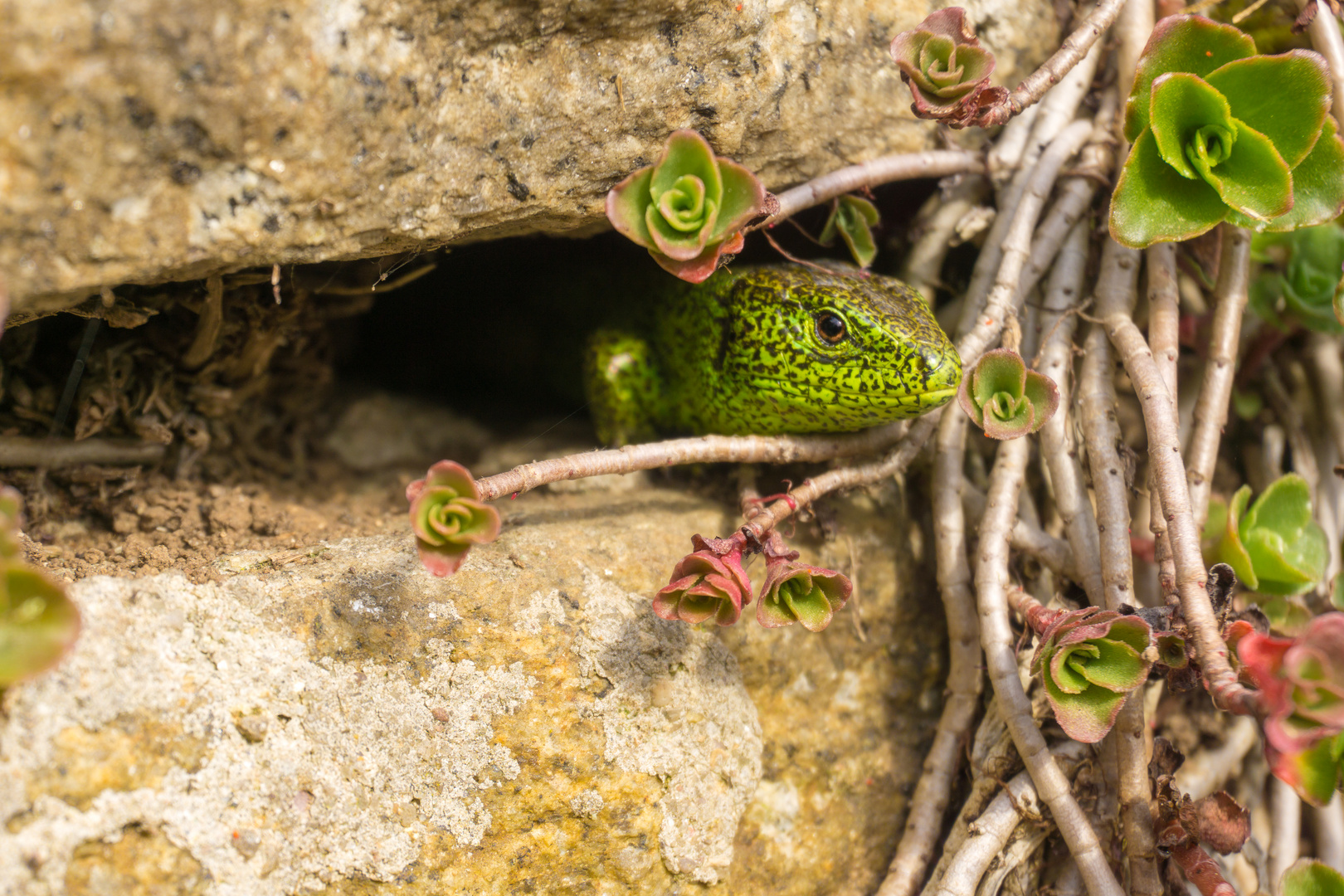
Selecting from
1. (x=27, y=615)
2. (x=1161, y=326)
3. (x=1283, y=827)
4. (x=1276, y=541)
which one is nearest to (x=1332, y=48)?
(x=1161, y=326)

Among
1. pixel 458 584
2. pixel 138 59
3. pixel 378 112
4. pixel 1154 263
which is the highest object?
pixel 138 59

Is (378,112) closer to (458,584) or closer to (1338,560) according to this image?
(458,584)

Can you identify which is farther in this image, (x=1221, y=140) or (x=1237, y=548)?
(x=1237, y=548)

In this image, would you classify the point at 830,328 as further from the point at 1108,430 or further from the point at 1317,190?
the point at 1317,190

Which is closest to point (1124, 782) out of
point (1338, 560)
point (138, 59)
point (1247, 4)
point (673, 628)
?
point (673, 628)

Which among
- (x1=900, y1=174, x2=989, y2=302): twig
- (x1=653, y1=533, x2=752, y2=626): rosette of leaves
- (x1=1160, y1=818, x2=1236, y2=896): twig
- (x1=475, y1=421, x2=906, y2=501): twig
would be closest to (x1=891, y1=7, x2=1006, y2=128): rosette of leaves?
(x1=900, y1=174, x2=989, y2=302): twig

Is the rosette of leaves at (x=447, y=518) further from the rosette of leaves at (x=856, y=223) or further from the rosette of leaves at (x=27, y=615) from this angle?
the rosette of leaves at (x=856, y=223)

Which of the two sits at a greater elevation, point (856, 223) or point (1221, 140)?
point (1221, 140)
